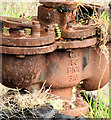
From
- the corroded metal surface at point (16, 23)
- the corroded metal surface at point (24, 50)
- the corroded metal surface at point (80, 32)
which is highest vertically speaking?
the corroded metal surface at point (16, 23)

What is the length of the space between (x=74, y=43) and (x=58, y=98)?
650mm

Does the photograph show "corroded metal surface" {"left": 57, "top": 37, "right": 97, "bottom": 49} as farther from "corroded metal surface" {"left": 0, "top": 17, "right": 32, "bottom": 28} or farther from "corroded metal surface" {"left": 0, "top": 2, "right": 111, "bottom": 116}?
"corroded metal surface" {"left": 0, "top": 17, "right": 32, "bottom": 28}

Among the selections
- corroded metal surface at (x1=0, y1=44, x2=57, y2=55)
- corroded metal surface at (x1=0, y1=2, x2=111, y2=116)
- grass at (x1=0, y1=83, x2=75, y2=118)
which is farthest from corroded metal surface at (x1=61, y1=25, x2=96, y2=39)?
grass at (x1=0, y1=83, x2=75, y2=118)

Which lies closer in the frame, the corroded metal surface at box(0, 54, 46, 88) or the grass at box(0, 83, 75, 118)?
the corroded metal surface at box(0, 54, 46, 88)

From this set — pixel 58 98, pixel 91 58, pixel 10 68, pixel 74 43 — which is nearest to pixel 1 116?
pixel 10 68

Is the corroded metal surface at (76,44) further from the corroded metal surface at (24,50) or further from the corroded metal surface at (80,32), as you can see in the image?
the corroded metal surface at (24,50)

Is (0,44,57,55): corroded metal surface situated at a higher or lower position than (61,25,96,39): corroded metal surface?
lower

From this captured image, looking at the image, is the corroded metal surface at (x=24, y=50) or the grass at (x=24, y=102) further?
the grass at (x=24, y=102)

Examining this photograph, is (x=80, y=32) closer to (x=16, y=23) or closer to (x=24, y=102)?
(x=16, y=23)

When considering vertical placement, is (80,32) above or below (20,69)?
above

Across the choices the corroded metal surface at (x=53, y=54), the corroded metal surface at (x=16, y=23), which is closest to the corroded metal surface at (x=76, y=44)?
the corroded metal surface at (x=53, y=54)

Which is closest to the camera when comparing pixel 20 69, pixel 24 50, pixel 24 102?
pixel 24 50

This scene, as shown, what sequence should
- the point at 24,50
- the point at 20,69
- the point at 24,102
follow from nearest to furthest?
the point at 24,50
the point at 20,69
the point at 24,102

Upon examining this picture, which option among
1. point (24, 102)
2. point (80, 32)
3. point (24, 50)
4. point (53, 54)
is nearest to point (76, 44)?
point (80, 32)
